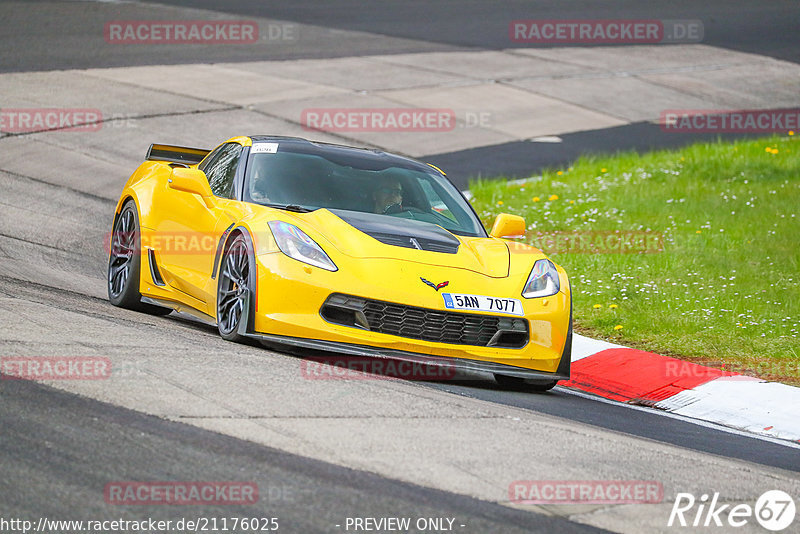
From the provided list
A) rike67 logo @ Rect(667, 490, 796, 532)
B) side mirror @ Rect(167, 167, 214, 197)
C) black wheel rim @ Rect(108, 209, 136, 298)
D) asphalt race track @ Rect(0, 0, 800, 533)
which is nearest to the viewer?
asphalt race track @ Rect(0, 0, 800, 533)

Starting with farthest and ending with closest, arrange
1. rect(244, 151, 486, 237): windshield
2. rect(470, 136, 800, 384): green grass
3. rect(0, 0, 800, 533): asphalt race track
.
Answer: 1. rect(470, 136, 800, 384): green grass
2. rect(244, 151, 486, 237): windshield
3. rect(0, 0, 800, 533): asphalt race track

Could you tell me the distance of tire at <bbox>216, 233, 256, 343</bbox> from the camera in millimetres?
7207

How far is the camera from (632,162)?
17516mm

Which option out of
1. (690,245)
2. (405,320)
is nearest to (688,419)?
(405,320)

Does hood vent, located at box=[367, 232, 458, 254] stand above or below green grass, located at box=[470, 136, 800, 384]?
above

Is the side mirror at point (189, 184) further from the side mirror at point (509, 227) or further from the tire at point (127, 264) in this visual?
the side mirror at point (509, 227)
